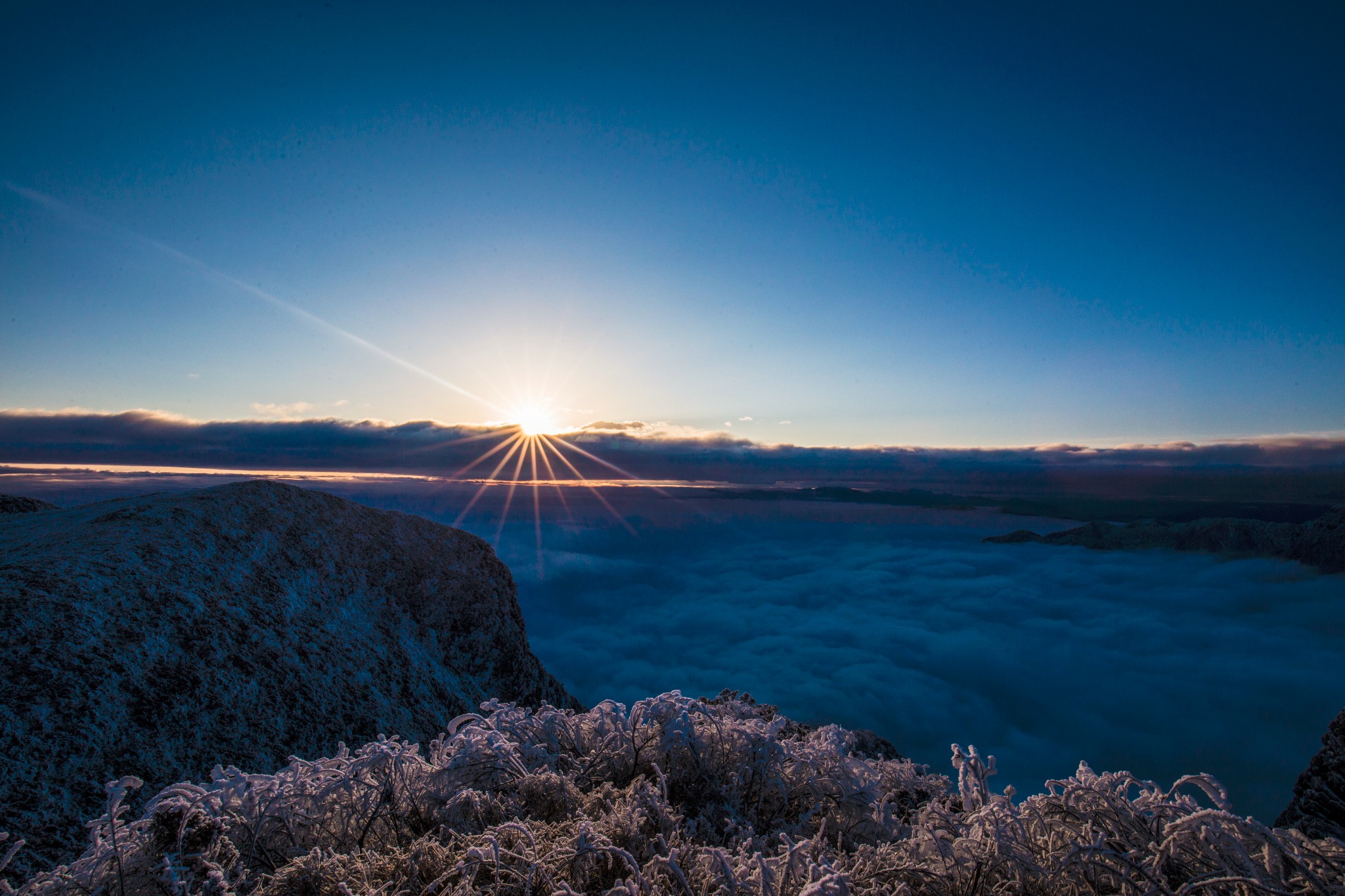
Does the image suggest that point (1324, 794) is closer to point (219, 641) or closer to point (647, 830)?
point (647, 830)

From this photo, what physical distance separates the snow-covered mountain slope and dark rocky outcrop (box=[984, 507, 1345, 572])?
57265 mm

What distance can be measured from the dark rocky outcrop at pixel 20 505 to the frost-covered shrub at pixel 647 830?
337 inches

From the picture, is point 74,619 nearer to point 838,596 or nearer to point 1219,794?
point 1219,794

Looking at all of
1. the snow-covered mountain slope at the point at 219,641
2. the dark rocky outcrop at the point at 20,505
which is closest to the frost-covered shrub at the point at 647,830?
the snow-covered mountain slope at the point at 219,641

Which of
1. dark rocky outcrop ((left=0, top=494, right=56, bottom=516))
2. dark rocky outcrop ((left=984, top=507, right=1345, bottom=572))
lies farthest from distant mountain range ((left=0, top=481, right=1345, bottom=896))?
dark rocky outcrop ((left=984, top=507, right=1345, bottom=572))

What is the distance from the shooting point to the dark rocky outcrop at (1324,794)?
2.43m

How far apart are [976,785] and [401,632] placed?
558cm

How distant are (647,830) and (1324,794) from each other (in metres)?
3.15

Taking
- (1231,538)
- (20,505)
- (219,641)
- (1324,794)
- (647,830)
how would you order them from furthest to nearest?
1. (1231,538)
2. (20,505)
3. (219,641)
4. (1324,794)
5. (647,830)

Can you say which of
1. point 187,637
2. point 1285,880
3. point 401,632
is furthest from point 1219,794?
point 401,632

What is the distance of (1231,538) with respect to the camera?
2120 inches

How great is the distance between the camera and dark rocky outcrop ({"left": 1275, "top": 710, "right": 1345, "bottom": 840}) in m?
2.43

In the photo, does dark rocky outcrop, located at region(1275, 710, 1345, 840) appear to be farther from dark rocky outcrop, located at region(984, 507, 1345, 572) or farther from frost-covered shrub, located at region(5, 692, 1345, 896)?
dark rocky outcrop, located at region(984, 507, 1345, 572)

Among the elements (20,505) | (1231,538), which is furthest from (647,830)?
(1231,538)
